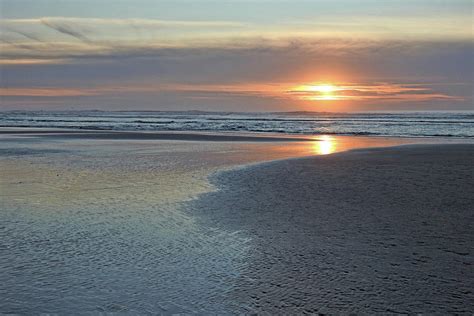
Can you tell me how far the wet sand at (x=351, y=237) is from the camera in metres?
5.31

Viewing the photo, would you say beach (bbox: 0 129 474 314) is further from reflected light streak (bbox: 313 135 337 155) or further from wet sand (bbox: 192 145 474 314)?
reflected light streak (bbox: 313 135 337 155)

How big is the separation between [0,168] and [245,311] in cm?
1298

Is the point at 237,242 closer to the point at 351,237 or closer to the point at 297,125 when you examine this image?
the point at 351,237

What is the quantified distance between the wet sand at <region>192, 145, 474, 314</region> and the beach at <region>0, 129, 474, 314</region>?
0.08 feet

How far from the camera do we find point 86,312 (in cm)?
492

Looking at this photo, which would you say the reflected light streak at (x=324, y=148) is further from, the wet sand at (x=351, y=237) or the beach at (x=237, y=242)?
the beach at (x=237, y=242)

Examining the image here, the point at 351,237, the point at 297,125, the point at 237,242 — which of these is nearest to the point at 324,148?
the point at 351,237

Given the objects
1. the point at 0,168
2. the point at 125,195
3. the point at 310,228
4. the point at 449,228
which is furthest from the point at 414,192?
the point at 0,168

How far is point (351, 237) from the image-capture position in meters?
7.65

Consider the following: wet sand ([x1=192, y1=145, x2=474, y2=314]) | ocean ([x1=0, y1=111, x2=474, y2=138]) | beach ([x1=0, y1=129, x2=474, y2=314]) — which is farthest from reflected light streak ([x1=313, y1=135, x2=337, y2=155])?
ocean ([x1=0, y1=111, x2=474, y2=138])

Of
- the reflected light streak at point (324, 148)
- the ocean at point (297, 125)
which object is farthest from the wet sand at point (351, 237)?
the ocean at point (297, 125)

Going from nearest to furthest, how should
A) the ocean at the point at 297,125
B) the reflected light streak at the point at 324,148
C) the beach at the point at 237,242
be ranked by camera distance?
the beach at the point at 237,242
the reflected light streak at the point at 324,148
the ocean at the point at 297,125

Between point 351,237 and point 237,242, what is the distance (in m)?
1.70

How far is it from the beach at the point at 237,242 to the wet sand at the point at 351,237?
0.08 ft
